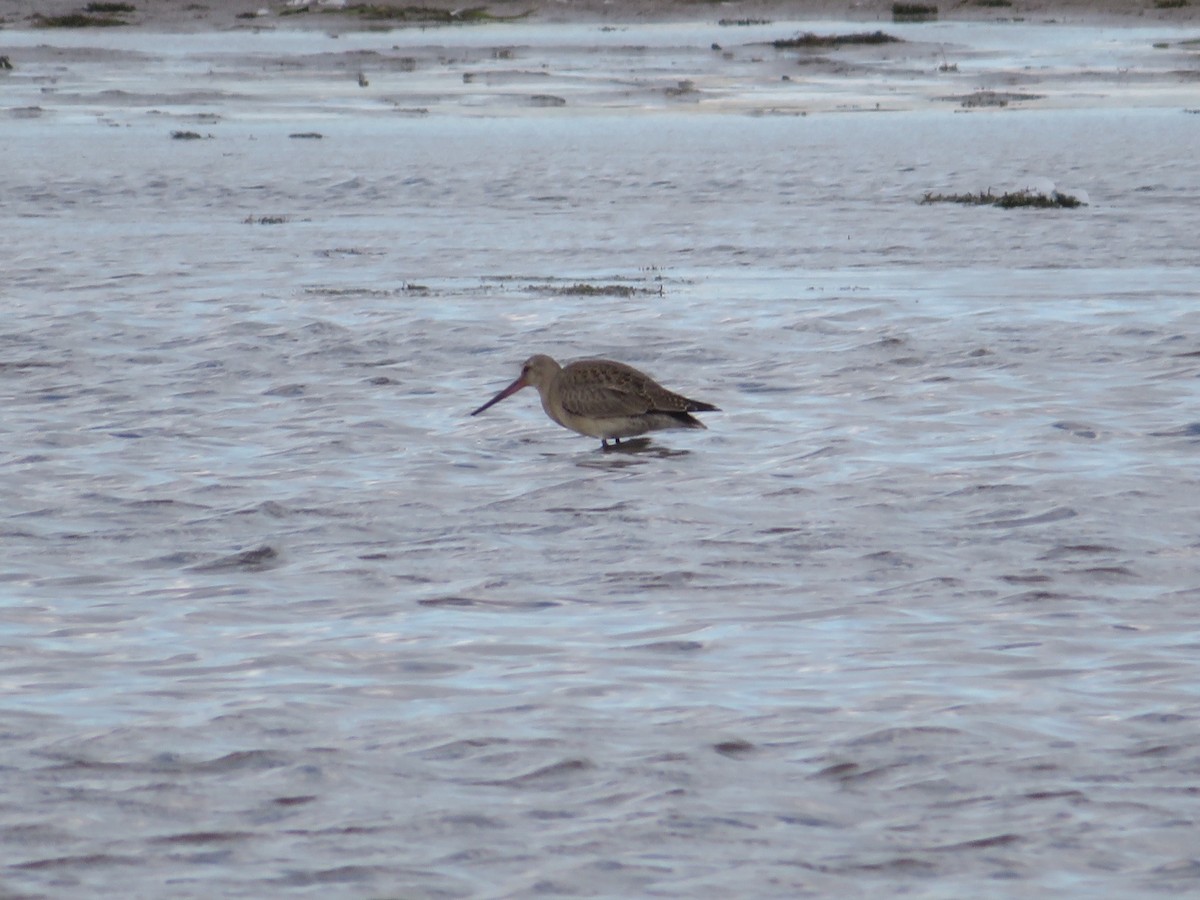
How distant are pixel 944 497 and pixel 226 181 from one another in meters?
21.1

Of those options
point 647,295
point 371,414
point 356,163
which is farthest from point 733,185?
point 371,414

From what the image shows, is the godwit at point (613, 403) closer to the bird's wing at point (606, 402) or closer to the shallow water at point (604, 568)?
the bird's wing at point (606, 402)

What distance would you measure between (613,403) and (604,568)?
3.17 meters

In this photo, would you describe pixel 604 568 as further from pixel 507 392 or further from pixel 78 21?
pixel 78 21

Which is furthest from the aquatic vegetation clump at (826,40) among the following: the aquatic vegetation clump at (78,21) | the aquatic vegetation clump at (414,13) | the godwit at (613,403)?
the godwit at (613,403)

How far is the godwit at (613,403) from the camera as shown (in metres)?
12.1

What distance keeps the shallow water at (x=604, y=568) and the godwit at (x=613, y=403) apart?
0.64 ft

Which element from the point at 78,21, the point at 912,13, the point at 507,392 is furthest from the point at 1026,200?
the point at 78,21

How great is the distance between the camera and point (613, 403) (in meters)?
12.1

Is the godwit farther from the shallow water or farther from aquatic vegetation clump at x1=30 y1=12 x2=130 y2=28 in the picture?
aquatic vegetation clump at x1=30 y1=12 x2=130 y2=28

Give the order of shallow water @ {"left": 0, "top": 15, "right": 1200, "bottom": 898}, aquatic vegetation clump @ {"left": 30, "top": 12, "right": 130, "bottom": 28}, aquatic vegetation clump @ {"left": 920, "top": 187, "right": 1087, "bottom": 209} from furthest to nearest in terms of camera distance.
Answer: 1. aquatic vegetation clump @ {"left": 30, "top": 12, "right": 130, "bottom": 28}
2. aquatic vegetation clump @ {"left": 920, "top": 187, "right": 1087, "bottom": 209}
3. shallow water @ {"left": 0, "top": 15, "right": 1200, "bottom": 898}

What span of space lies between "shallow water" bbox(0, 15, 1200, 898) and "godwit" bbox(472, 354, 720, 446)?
0.64 feet

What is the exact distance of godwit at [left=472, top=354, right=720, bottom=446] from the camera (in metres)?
12.1

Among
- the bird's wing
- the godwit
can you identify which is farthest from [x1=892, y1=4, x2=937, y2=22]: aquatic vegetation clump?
the bird's wing
